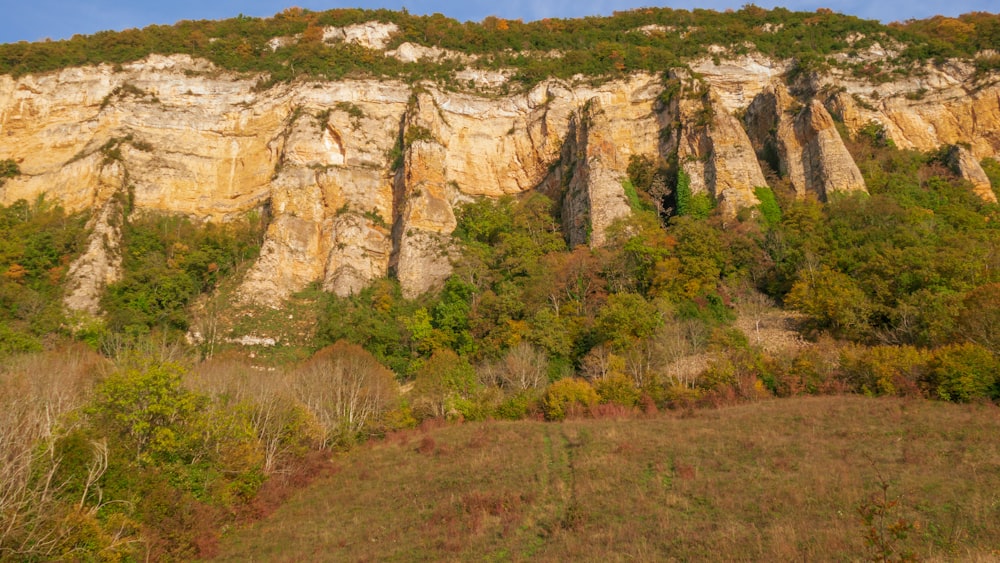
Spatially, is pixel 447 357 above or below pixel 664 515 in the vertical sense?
below

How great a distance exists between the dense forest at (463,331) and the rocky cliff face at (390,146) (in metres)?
1.61

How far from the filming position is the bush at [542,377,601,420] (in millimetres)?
23688

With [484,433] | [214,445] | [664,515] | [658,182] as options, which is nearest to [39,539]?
[214,445]

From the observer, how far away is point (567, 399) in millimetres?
24172

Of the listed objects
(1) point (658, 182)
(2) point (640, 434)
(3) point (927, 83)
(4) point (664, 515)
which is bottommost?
(2) point (640, 434)

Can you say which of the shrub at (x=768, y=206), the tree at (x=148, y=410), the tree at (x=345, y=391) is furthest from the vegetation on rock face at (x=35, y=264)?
the shrub at (x=768, y=206)

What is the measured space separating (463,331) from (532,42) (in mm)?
34410

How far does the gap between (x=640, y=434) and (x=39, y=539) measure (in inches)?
594

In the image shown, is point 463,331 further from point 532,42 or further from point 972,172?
point 532,42

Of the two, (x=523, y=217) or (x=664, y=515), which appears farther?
(x=523, y=217)

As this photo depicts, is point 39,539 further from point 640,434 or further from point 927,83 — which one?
point 927,83

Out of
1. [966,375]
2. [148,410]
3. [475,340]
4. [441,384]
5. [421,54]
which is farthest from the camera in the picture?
[421,54]

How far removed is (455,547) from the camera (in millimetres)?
12070

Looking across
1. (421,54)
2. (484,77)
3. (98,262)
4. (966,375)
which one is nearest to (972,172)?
(966,375)
